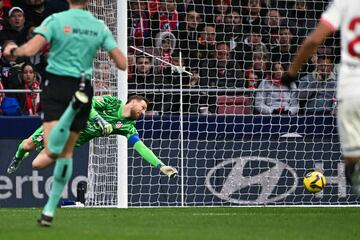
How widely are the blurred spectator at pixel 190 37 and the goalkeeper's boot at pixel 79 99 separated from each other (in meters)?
9.18

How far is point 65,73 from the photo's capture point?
11070 mm

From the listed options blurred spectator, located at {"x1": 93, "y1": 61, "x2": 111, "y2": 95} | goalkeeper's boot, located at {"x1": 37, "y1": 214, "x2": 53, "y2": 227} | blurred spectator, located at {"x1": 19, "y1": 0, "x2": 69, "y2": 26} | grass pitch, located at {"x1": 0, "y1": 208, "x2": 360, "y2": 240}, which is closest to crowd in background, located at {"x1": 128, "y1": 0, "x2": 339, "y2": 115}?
blurred spectator, located at {"x1": 93, "y1": 61, "x2": 111, "y2": 95}

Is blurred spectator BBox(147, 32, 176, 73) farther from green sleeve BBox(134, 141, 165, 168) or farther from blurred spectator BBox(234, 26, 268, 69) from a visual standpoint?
green sleeve BBox(134, 141, 165, 168)

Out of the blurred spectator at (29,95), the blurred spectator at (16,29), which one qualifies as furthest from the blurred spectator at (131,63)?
the blurred spectator at (16,29)

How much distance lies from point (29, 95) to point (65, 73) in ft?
25.4

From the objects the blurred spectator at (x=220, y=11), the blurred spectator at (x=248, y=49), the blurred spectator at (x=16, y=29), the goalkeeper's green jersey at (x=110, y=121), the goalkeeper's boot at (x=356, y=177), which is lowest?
the goalkeeper's green jersey at (x=110, y=121)

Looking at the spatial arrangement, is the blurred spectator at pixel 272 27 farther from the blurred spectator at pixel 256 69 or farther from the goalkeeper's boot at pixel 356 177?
the goalkeeper's boot at pixel 356 177

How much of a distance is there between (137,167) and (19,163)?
7.77 ft

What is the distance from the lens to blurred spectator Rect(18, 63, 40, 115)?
61.3 ft

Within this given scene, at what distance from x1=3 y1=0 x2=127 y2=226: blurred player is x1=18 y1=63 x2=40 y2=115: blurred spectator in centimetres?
753

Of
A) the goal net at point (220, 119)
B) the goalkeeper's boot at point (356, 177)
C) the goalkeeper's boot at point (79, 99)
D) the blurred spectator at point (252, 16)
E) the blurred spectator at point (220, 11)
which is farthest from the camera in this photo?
the blurred spectator at point (252, 16)

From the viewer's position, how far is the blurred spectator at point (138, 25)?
1986 cm

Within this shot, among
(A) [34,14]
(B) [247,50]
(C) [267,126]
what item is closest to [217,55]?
(B) [247,50]

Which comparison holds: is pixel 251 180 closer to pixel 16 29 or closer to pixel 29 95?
pixel 29 95
